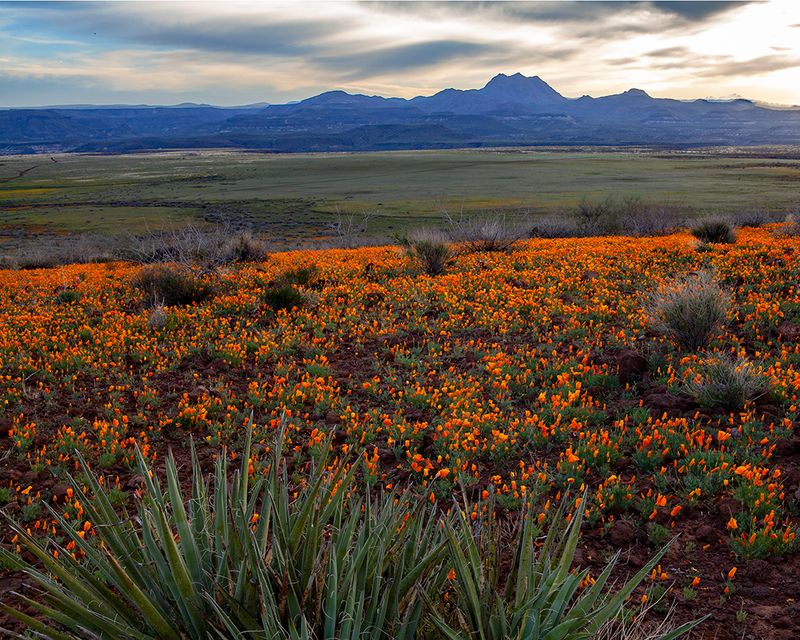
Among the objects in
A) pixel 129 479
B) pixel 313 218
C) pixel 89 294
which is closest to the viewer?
pixel 129 479

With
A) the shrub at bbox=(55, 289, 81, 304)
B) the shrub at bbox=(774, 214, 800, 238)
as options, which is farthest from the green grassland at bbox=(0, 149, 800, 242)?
the shrub at bbox=(774, 214, 800, 238)

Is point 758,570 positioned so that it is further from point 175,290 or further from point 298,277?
point 175,290

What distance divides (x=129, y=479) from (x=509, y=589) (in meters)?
3.90

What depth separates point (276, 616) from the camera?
2088 millimetres

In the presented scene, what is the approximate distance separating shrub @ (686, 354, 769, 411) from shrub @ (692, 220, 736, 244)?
10.7 metres

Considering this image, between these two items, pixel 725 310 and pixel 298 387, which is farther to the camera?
pixel 725 310

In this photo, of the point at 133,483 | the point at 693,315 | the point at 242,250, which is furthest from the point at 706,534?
the point at 242,250

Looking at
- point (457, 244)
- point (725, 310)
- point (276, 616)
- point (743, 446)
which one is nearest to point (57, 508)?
point (276, 616)

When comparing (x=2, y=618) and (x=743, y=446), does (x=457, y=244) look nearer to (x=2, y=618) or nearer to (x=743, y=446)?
(x=743, y=446)

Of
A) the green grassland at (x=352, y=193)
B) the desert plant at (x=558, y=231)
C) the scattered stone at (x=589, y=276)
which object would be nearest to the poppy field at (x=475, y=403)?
the scattered stone at (x=589, y=276)

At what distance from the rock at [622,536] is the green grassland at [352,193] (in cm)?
3404

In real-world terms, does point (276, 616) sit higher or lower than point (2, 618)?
higher

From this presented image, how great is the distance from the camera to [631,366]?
687 cm

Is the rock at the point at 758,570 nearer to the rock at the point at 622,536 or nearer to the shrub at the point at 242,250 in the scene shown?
the rock at the point at 622,536
